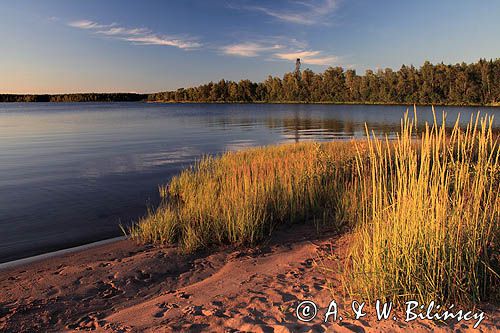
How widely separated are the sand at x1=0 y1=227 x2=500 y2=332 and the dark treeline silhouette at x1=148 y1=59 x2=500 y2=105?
128 metres

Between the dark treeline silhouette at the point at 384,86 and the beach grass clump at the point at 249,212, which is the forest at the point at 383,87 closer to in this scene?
the dark treeline silhouette at the point at 384,86

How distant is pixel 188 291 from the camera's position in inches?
211

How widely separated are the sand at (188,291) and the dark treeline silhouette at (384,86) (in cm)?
12757

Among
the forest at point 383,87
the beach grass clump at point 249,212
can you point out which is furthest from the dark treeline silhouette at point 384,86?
the beach grass clump at point 249,212

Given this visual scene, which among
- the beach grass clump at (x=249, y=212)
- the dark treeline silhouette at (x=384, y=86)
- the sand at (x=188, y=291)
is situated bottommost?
the sand at (x=188, y=291)

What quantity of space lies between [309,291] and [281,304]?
1.72ft

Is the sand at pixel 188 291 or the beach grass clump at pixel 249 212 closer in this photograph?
the sand at pixel 188 291

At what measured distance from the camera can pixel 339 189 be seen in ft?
30.9

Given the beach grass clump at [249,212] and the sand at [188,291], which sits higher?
the beach grass clump at [249,212]

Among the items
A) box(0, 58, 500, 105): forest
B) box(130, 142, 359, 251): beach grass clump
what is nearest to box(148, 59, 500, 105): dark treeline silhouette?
box(0, 58, 500, 105): forest

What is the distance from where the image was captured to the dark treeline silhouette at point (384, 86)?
369 ft

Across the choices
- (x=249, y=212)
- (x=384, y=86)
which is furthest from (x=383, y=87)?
(x=249, y=212)

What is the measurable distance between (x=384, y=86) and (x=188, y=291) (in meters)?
146

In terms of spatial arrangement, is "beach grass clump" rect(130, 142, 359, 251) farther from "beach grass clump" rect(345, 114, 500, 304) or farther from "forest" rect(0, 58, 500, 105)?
"forest" rect(0, 58, 500, 105)
